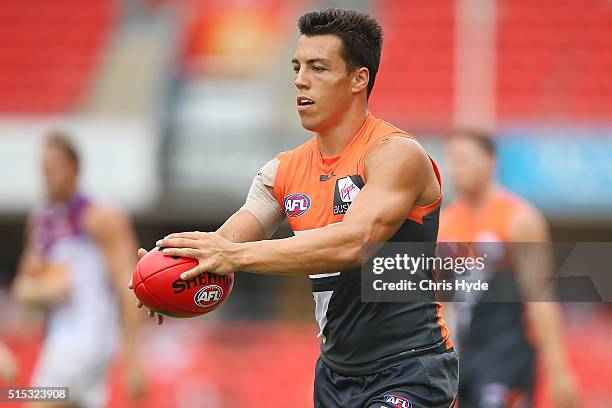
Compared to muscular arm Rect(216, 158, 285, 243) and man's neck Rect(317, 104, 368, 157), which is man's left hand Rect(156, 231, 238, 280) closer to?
muscular arm Rect(216, 158, 285, 243)

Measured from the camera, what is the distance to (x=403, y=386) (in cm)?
440

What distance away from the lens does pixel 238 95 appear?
50.5ft

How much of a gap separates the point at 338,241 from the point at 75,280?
161 inches

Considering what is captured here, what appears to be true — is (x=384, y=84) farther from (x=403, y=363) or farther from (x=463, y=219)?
(x=403, y=363)

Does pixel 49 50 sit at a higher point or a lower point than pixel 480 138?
higher

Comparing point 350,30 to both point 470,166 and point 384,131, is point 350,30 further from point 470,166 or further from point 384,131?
point 470,166

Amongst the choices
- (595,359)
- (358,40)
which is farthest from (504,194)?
(595,359)

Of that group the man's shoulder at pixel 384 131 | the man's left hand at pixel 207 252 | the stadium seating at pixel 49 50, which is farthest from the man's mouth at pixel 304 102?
the stadium seating at pixel 49 50

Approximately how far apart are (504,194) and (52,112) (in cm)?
962

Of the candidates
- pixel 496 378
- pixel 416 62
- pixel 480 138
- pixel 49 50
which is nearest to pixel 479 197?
pixel 480 138

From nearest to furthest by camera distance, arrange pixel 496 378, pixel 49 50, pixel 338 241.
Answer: pixel 338 241
pixel 496 378
pixel 49 50

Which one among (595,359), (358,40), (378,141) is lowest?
(595,359)

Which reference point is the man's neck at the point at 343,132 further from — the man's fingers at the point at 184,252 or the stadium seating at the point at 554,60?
the stadium seating at the point at 554,60

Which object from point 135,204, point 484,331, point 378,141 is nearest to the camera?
point 378,141
